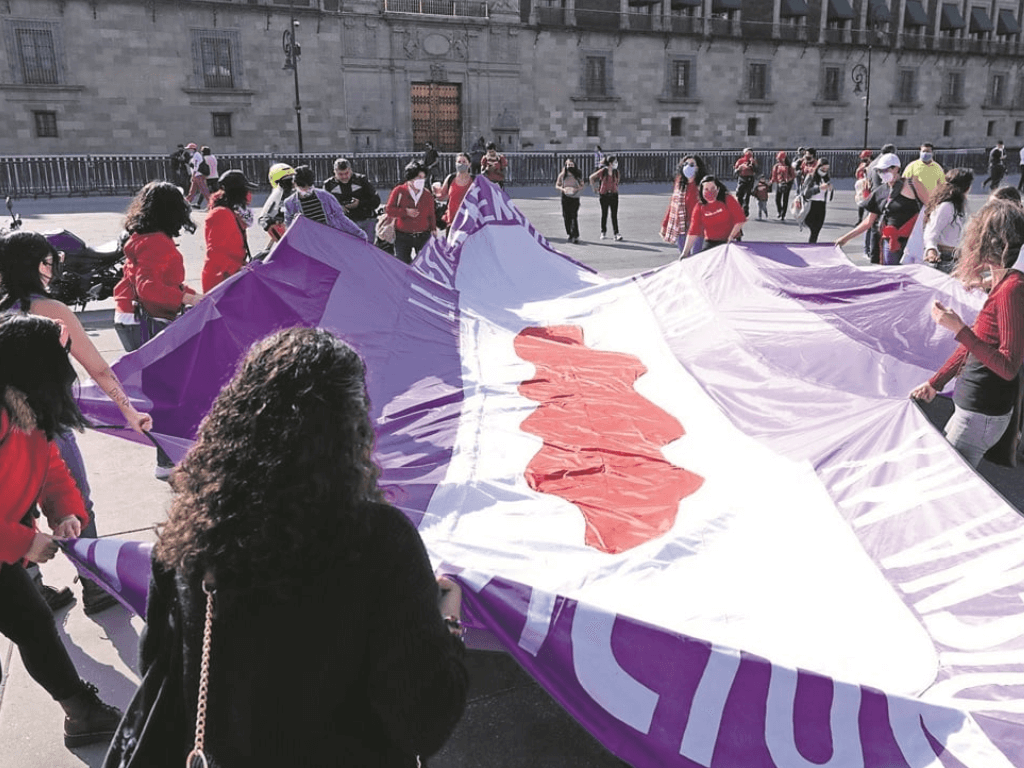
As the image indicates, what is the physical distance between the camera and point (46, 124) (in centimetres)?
2923

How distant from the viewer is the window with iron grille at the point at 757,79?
4078cm

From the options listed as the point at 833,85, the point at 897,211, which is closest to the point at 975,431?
the point at 897,211

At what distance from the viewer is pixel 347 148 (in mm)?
32969

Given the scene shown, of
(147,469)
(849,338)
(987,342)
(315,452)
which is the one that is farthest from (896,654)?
(147,469)

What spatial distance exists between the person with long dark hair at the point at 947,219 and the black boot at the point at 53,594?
7182 mm

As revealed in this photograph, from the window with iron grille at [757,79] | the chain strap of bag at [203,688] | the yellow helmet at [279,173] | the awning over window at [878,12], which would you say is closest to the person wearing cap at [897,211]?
the yellow helmet at [279,173]

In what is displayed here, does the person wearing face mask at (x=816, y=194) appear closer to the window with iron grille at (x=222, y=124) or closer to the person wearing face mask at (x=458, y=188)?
the person wearing face mask at (x=458, y=188)

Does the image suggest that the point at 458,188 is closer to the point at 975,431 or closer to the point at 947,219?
the point at 947,219

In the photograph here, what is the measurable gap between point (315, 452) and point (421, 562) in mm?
299

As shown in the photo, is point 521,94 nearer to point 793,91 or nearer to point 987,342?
point 793,91

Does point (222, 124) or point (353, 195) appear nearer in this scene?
point (353, 195)

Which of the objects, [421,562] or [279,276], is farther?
[279,276]

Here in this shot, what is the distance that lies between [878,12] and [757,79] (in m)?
8.38

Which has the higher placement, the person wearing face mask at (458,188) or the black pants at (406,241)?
the person wearing face mask at (458,188)
